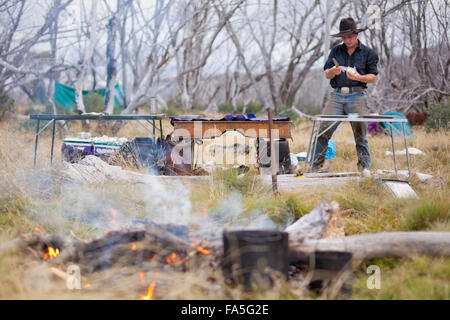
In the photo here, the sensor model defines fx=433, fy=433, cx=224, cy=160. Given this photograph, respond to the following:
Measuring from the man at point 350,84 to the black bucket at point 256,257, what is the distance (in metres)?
3.20

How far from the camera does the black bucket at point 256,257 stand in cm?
252

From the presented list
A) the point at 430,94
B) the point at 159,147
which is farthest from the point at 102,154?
the point at 430,94

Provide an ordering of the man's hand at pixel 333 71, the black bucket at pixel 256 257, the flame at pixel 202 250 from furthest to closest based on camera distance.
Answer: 1. the man's hand at pixel 333 71
2. the flame at pixel 202 250
3. the black bucket at pixel 256 257

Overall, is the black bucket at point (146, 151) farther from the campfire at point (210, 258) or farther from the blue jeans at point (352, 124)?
the campfire at point (210, 258)

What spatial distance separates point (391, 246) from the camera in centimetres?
294

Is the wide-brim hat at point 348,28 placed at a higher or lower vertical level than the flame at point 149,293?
higher

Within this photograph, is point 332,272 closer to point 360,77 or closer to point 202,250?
point 202,250

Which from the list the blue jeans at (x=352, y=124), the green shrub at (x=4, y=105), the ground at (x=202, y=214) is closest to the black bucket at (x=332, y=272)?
the ground at (x=202, y=214)

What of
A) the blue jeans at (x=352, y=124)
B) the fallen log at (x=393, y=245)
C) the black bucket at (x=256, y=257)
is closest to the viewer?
the black bucket at (x=256, y=257)

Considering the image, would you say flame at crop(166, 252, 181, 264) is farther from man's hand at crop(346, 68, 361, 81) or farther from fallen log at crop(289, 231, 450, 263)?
man's hand at crop(346, 68, 361, 81)

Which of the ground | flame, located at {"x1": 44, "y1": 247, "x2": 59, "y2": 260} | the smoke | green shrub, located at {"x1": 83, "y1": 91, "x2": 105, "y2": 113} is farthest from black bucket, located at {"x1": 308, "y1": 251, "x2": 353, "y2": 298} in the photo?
green shrub, located at {"x1": 83, "y1": 91, "x2": 105, "y2": 113}

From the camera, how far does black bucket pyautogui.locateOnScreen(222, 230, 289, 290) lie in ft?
8.25

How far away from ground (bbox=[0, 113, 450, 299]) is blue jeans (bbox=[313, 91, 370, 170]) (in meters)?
0.84
